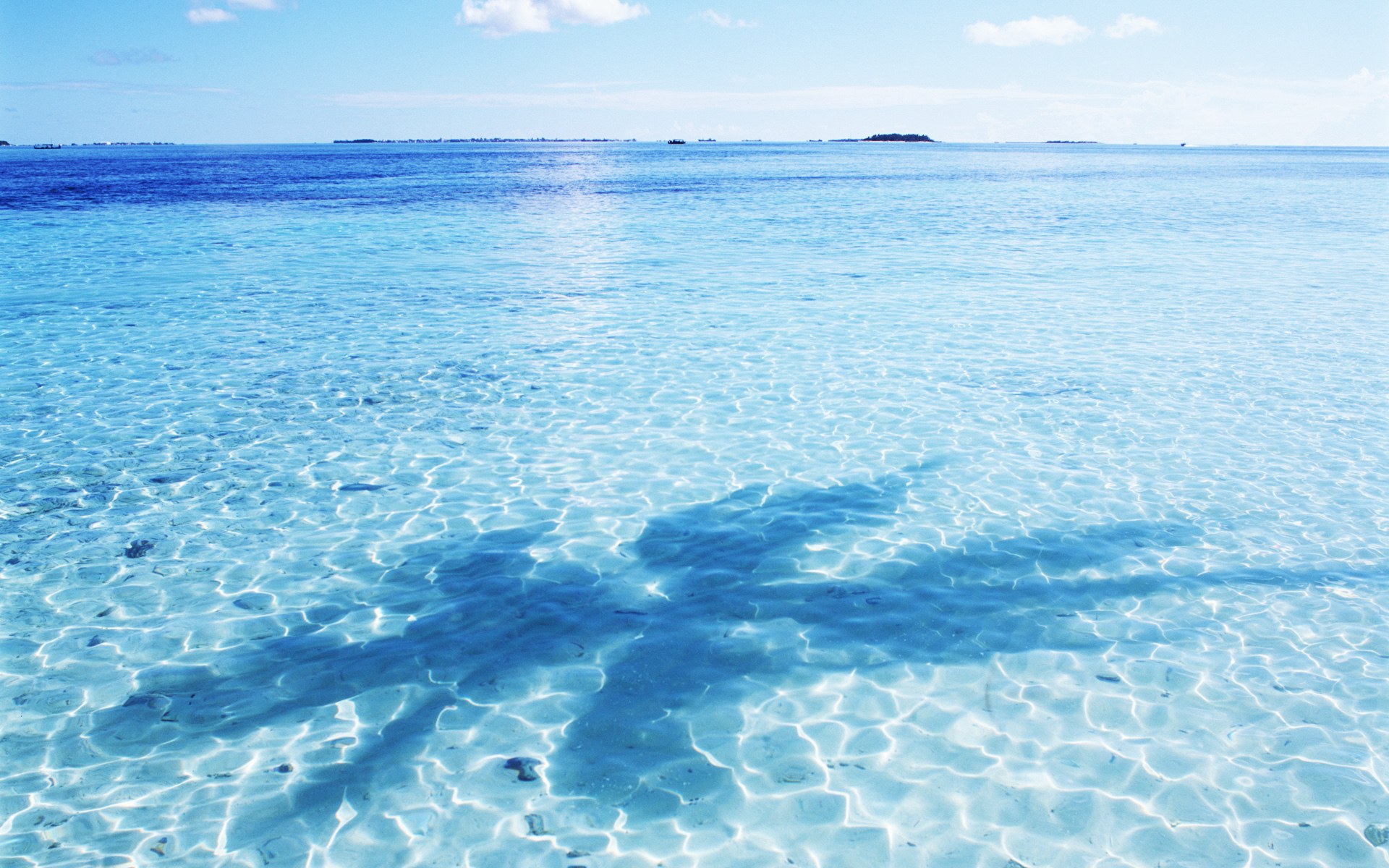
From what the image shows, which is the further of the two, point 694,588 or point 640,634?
point 694,588

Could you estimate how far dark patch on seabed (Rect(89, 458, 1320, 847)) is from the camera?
5.35 metres

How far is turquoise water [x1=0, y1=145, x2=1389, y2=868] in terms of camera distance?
16.1ft

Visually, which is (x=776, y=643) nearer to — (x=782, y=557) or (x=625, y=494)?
(x=782, y=557)

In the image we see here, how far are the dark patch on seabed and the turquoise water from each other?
3 centimetres

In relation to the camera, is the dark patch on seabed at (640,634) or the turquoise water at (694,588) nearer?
the turquoise water at (694,588)

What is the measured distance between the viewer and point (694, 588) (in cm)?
727

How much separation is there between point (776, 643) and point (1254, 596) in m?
3.98

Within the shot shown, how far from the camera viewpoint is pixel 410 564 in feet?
24.9

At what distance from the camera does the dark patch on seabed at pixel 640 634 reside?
5352mm

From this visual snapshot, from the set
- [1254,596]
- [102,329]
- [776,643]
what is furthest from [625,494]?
[102,329]

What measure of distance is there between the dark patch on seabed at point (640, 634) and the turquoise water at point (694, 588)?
0.11 feet

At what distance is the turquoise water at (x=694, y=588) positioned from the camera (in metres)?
4.90

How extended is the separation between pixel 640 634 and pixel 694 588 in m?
0.82

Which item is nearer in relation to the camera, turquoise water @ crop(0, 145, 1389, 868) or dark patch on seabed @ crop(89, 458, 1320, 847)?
turquoise water @ crop(0, 145, 1389, 868)
